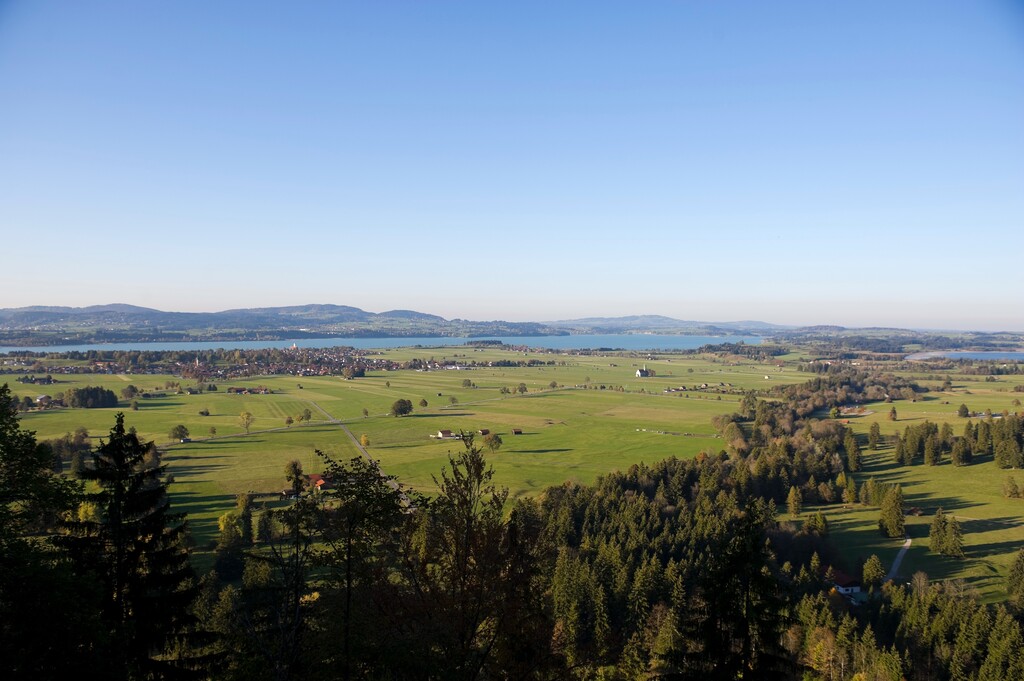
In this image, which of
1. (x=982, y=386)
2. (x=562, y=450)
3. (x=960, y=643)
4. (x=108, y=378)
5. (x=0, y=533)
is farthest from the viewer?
(x=982, y=386)

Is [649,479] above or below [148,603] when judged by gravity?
below

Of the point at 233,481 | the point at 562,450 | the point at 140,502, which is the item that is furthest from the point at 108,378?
the point at 140,502

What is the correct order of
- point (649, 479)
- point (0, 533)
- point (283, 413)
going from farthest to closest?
1. point (283, 413)
2. point (649, 479)
3. point (0, 533)

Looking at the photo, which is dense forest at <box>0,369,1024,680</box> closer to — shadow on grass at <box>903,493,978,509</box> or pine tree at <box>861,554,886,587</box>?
pine tree at <box>861,554,886,587</box>

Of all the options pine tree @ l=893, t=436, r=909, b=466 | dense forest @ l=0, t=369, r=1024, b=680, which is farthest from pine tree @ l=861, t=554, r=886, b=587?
pine tree @ l=893, t=436, r=909, b=466

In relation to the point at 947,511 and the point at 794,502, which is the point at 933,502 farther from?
the point at 794,502

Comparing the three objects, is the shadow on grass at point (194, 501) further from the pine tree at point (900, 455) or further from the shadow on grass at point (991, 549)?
the pine tree at point (900, 455)

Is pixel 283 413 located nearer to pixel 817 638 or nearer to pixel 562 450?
pixel 562 450

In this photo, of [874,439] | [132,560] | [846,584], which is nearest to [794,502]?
[846,584]
